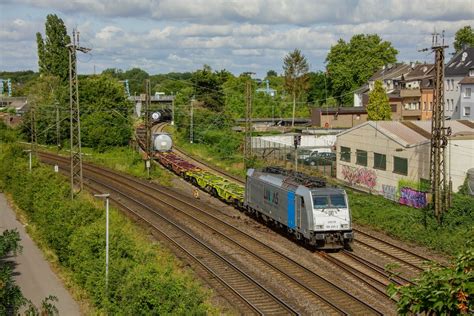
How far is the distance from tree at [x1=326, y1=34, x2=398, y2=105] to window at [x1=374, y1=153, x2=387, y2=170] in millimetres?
68486

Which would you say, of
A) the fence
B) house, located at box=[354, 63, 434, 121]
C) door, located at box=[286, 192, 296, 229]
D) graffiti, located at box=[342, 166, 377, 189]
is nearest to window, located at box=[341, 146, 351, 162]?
graffiti, located at box=[342, 166, 377, 189]

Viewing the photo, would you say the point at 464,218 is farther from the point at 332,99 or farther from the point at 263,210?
the point at 332,99

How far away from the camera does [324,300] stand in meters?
19.6

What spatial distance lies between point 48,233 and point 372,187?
2351 centimetres

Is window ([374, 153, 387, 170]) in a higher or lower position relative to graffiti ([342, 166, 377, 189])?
higher

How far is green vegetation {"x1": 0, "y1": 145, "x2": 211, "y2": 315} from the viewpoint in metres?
15.3

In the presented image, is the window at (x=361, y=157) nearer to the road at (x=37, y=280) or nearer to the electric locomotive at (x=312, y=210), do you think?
the electric locomotive at (x=312, y=210)

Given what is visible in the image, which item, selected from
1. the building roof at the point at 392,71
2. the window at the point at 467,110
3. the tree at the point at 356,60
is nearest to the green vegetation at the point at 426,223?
the window at the point at 467,110

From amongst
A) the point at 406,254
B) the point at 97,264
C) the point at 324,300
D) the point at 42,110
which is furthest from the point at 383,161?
the point at 42,110

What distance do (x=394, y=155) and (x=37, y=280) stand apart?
24692mm

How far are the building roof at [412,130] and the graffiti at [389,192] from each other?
3.07 m

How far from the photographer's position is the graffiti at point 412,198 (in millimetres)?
34269

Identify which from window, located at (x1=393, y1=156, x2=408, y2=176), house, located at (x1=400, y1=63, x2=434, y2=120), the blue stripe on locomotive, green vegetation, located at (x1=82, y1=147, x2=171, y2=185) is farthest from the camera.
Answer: house, located at (x1=400, y1=63, x2=434, y2=120)

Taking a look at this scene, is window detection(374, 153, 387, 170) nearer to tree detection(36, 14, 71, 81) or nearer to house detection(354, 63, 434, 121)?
house detection(354, 63, 434, 121)
